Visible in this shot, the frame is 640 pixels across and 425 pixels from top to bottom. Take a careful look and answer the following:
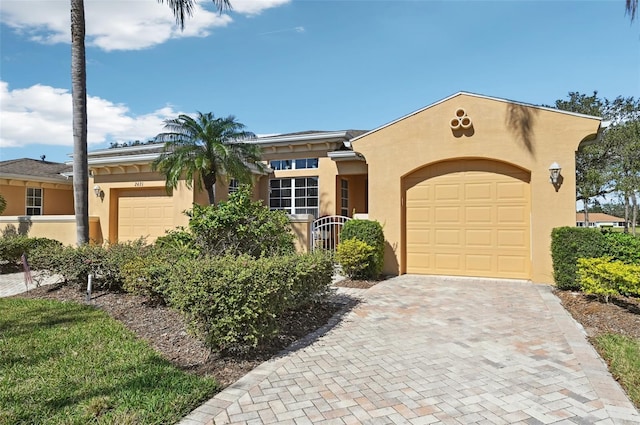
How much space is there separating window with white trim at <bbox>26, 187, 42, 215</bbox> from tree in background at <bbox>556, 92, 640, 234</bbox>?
101ft

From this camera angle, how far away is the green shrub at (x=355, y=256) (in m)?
9.84

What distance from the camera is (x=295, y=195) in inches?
682

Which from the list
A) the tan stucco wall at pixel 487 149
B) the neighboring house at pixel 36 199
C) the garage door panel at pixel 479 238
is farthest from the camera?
the neighboring house at pixel 36 199

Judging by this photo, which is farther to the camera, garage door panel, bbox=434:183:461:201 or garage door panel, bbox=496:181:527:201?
garage door panel, bbox=434:183:461:201

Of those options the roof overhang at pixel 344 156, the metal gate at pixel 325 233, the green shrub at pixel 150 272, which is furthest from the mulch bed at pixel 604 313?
the roof overhang at pixel 344 156

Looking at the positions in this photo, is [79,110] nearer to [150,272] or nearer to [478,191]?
[150,272]

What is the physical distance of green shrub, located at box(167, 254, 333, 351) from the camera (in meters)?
4.51

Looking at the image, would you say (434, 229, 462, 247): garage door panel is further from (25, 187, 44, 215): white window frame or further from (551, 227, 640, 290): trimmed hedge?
(25, 187, 44, 215): white window frame

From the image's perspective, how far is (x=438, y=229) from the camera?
10969 millimetres

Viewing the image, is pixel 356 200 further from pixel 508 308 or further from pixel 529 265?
pixel 508 308

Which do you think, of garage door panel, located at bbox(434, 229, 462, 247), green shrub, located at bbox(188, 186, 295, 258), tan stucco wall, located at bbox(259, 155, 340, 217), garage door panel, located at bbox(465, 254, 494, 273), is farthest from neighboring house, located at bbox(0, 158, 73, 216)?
garage door panel, located at bbox(465, 254, 494, 273)

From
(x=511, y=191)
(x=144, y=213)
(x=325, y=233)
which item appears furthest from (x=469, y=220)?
(x=144, y=213)

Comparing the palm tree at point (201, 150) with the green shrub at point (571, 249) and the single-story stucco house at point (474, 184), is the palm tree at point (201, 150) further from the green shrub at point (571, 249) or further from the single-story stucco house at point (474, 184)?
the green shrub at point (571, 249)

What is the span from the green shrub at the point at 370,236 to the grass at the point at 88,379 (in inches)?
245
